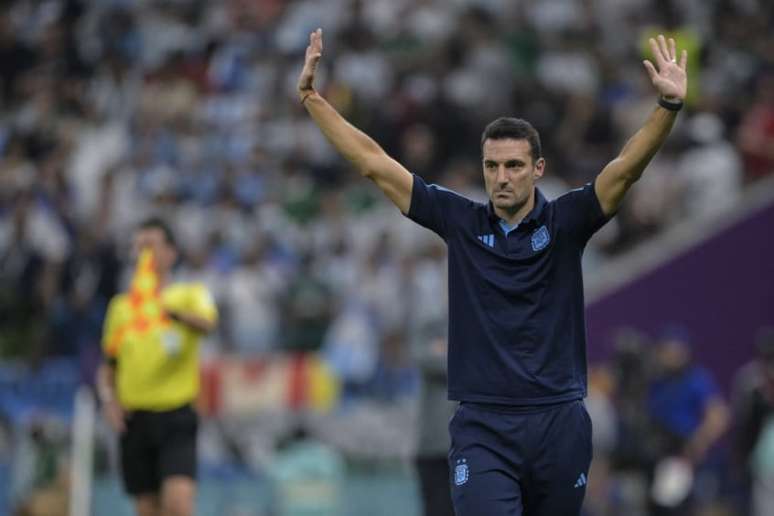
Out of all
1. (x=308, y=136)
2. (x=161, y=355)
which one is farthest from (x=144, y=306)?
(x=308, y=136)

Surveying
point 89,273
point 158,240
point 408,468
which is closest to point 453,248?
point 158,240

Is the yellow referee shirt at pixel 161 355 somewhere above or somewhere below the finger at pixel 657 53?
below

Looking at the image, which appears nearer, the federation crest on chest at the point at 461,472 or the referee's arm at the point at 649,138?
the referee's arm at the point at 649,138

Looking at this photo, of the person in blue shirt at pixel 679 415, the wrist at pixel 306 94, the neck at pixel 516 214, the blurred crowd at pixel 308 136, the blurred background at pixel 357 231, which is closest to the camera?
the neck at pixel 516 214

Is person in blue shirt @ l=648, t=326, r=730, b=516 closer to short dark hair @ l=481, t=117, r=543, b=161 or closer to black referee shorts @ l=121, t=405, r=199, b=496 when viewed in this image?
black referee shorts @ l=121, t=405, r=199, b=496

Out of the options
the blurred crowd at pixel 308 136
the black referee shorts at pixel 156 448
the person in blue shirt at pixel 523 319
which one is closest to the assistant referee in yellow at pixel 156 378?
the black referee shorts at pixel 156 448

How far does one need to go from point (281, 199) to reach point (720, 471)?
6.01 m

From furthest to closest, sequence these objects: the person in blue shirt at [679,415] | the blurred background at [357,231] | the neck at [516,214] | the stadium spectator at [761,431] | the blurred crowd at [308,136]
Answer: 1. the blurred crowd at [308,136]
2. the blurred background at [357,231]
3. the stadium spectator at [761,431]
4. the person in blue shirt at [679,415]
5. the neck at [516,214]

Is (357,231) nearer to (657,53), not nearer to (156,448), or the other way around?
(156,448)

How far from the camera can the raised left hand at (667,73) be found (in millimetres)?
6707

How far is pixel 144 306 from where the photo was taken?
10.5 m

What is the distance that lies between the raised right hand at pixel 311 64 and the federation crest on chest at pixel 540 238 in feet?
3.73

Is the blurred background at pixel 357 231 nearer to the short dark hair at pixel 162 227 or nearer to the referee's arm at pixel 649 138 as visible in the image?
the short dark hair at pixel 162 227

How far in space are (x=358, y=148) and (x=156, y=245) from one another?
3534 mm
